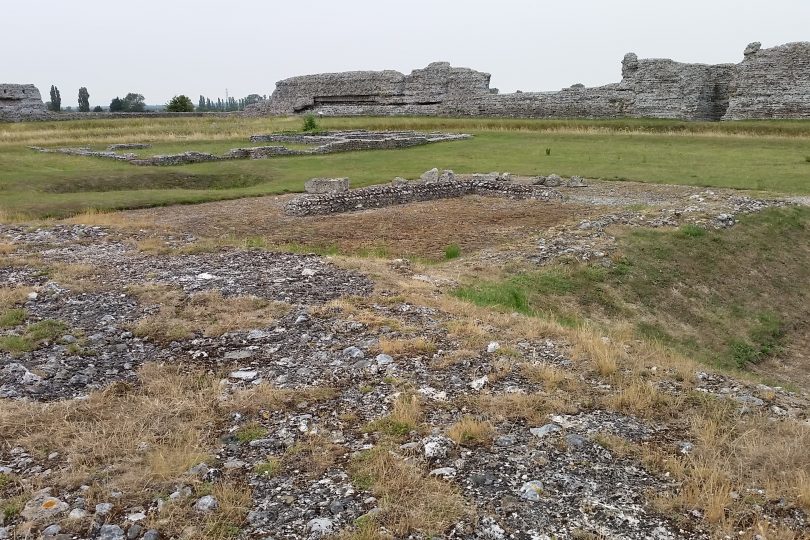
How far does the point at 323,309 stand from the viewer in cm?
916

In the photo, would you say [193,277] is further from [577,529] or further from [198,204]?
[198,204]

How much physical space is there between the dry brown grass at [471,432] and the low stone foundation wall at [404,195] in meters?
13.2

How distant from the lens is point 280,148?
32.5m

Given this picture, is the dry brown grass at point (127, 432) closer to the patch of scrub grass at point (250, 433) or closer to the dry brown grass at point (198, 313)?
the patch of scrub grass at point (250, 433)

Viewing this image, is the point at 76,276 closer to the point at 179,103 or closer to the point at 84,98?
the point at 179,103

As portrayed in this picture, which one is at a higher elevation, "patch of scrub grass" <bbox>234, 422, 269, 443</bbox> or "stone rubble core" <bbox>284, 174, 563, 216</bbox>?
"stone rubble core" <bbox>284, 174, 563, 216</bbox>

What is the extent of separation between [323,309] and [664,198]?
49.8ft

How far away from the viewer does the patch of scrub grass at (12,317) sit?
28.2 ft

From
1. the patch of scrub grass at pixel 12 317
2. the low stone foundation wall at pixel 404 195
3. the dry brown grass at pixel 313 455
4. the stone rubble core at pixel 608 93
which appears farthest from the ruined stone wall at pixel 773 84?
the dry brown grass at pixel 313 455

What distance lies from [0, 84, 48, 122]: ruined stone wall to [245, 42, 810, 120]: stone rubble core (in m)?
20.0

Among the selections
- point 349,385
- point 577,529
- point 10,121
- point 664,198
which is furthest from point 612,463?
point 10,121

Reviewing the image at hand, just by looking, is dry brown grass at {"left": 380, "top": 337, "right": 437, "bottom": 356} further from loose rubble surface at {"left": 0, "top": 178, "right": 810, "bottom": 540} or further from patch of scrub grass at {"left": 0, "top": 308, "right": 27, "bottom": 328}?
patch of scrub grass at {"left": 0, "top": 308, "right": 27, "bottom": 328}

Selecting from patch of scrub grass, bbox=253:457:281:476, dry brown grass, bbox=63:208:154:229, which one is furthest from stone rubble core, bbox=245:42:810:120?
patch of scrub grass, bbox=253:457:281:476

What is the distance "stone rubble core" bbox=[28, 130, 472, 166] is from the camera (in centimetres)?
2942
